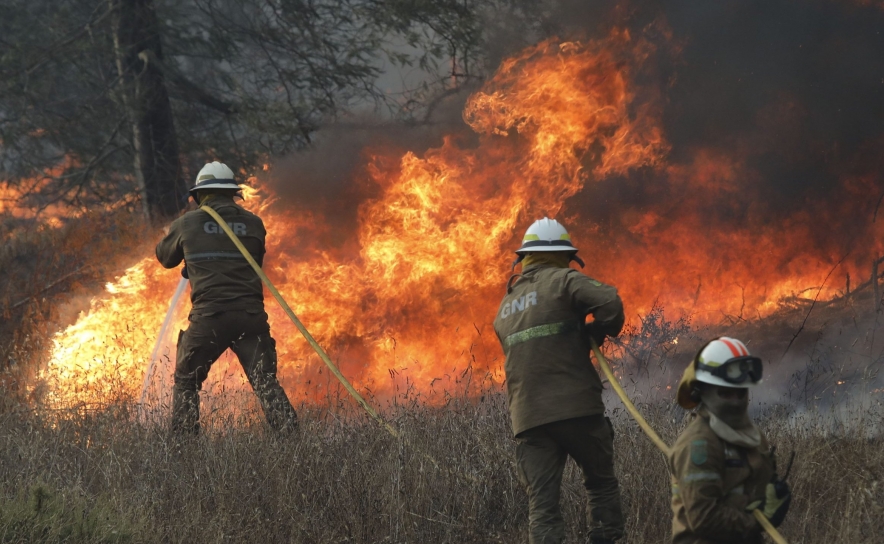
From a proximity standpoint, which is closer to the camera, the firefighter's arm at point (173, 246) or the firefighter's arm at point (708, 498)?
the firefighter's arm at point (708, 498)

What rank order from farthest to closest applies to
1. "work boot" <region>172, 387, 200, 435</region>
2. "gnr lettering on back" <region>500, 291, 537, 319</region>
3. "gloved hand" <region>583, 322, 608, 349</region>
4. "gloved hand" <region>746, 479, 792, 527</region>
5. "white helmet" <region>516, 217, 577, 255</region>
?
"work boot" <region>172, 387, 200, 435</region>
"white helmet" <region>516, 217, 577, 255</region>
"gnr lettering on back" <region>500, 291, 537, 319</region>
"gloved hand" <region>583, 322, 608, 349</region>
"gloved hand" <region>746, 479, 792, 527</region>

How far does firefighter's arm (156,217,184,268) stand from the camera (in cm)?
680

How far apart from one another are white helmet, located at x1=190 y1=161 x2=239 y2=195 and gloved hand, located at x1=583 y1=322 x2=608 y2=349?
3.39m

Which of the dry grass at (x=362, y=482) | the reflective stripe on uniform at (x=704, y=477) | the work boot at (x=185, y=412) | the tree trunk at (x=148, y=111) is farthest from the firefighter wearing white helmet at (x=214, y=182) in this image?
the tree trunk at (x=148, y=111)

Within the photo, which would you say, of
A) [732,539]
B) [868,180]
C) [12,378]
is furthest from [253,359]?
[868,180]

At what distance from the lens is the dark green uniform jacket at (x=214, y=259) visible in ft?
22.1

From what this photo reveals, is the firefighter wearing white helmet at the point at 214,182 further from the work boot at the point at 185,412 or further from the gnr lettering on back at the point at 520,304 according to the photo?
the gnr lettering on back at the point at 520,304

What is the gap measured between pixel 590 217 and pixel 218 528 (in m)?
5.14

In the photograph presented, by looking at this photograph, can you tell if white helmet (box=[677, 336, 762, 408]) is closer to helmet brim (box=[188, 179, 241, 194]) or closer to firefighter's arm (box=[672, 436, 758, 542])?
firefighter's arm (box=[672, 436, 758, 542])

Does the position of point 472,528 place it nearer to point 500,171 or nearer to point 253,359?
point 253,359

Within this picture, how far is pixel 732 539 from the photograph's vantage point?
126 inches

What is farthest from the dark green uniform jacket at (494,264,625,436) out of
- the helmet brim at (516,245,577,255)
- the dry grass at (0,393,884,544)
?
the dry grass at (0,393,884,544)

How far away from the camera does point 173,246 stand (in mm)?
6824

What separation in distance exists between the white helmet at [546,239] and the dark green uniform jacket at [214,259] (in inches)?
109
